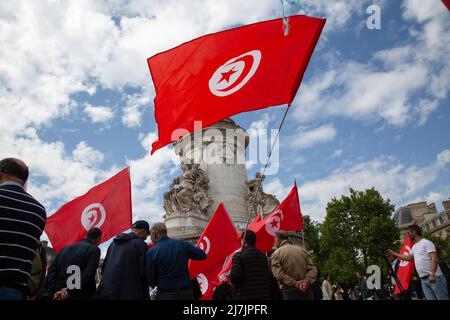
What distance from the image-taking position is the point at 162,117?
6.79 meters

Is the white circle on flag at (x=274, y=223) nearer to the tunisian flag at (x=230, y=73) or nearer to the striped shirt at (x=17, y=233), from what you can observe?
the tunisian flag at (x=230, y=73)

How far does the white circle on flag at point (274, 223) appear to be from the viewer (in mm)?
10281

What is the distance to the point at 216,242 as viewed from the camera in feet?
32.7

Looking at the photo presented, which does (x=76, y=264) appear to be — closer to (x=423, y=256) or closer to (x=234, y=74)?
(x=234, y=74)

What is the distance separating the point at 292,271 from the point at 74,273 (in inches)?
134

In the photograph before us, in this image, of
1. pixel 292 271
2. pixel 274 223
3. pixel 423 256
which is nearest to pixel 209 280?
pixel 274 223

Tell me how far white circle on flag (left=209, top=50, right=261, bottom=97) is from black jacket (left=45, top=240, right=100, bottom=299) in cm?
334

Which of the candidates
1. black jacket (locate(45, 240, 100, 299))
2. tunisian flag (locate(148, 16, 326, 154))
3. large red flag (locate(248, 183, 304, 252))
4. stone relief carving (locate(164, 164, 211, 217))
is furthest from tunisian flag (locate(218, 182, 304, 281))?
stone relief carving (locate(164, 164, 211, 217))

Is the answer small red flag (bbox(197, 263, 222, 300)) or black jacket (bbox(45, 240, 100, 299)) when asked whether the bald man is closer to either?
black jacket (bbox(45, 240, 100, 299))

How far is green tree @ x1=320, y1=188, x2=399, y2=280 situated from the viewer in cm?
3609

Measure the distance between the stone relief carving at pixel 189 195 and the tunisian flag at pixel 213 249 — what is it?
35.8 ft
